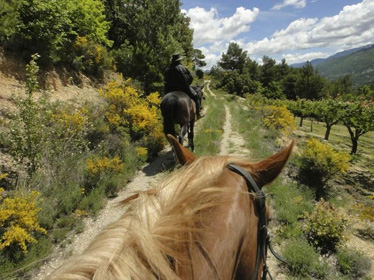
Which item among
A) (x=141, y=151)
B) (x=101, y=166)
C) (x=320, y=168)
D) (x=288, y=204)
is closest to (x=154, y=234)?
(x=101, y=166)

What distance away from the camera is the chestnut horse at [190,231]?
2.42 feet

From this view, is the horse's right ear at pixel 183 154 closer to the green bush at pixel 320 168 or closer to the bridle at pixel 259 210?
the bridle at pixel 259 210

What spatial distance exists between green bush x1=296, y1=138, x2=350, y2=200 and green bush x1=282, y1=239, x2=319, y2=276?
177 inches

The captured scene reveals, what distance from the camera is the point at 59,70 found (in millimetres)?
10133

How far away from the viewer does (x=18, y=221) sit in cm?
354

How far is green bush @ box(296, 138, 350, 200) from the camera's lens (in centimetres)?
831

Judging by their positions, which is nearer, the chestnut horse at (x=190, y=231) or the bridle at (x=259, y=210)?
the chestnut horse at (x=190, y=231)

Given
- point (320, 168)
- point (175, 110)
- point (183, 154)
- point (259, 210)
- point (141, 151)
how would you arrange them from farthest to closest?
point (320, 168) < point (141, 151) < point (175, 110) < point (183, 154) < point (259, 210)

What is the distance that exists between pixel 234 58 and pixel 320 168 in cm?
6531

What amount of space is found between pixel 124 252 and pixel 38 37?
10.3m

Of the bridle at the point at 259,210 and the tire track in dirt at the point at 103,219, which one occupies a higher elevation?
the bridle at the point at 259,210

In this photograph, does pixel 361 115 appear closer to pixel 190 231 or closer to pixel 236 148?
pixel 236 148

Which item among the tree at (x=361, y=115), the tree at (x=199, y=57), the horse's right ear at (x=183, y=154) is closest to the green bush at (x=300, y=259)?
the horse's right ear at (x=183, y=154)

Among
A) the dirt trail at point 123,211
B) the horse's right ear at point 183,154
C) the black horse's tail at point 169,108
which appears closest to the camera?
the horse's right ear at point 183,154
